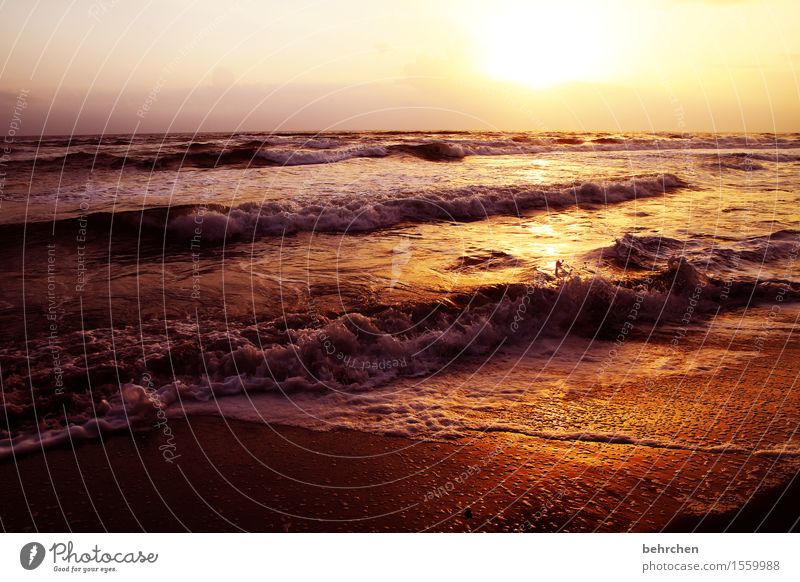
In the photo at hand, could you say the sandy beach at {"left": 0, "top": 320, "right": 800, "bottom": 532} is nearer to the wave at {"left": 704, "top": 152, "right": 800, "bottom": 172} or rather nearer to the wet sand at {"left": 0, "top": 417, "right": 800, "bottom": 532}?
the wet sand at {"left": 0, "top": 417, "right": 800, "bottom": 532}

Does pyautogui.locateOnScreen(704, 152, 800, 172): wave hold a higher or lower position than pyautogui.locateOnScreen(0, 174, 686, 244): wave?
higher

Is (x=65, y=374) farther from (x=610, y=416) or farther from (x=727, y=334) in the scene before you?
(x=727, y=334)

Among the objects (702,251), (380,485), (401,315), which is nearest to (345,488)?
(380,485)

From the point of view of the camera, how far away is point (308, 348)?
21.1ft

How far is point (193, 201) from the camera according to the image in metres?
16.9

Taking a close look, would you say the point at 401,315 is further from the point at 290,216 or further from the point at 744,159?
the point at 744,159

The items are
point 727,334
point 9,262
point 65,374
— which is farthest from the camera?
point 9,262

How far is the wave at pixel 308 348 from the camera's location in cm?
531

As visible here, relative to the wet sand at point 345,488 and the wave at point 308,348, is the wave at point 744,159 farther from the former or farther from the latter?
the wet sand at point 345,488

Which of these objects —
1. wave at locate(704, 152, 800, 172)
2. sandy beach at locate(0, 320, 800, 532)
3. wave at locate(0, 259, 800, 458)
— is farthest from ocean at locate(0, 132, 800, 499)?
wave at locate(704, 152, 800, 172)

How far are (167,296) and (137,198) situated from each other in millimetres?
10692

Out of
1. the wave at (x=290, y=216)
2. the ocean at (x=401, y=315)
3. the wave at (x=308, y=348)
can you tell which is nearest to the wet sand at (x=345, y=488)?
the ocean at (x=401, y=315)

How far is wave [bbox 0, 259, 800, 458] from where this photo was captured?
5.31 meters

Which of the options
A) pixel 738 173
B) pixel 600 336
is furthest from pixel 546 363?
pixel 738 173
